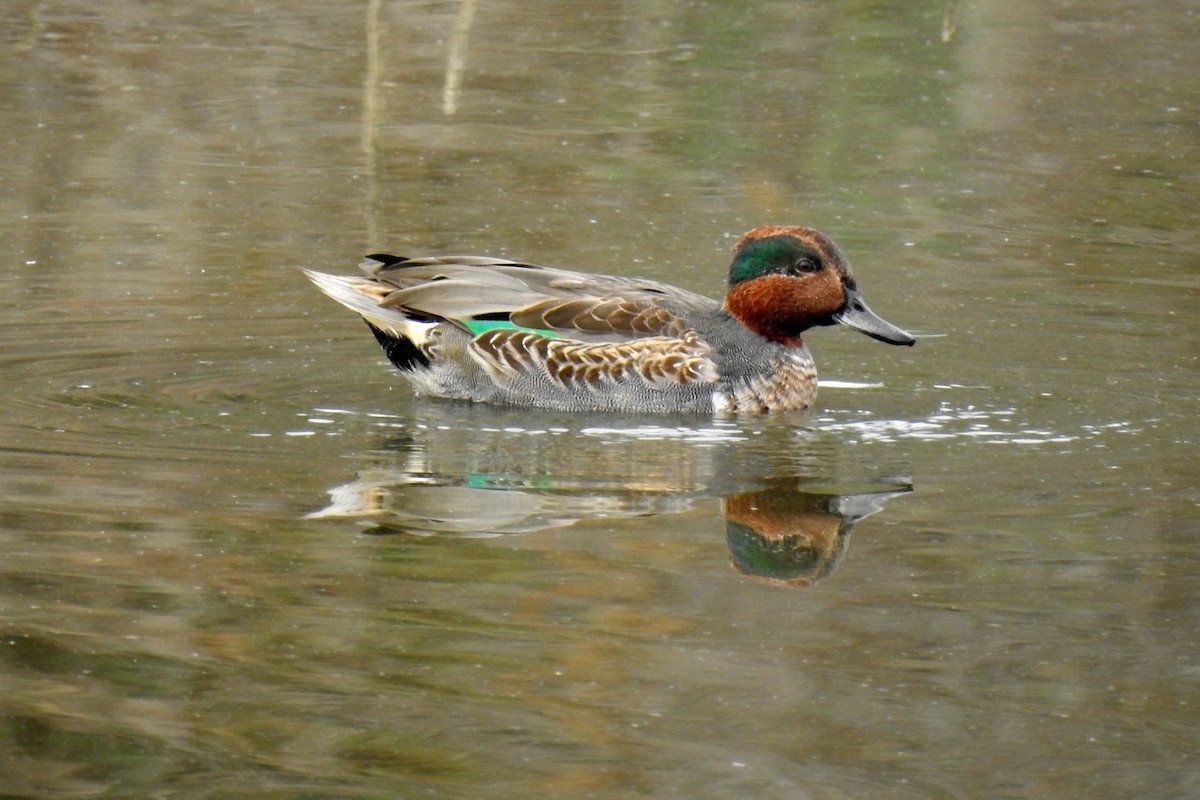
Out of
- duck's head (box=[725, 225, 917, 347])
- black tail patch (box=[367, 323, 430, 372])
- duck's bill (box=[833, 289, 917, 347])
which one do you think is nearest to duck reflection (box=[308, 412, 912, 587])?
black tail patch (box=[367, 323, 430, 372])

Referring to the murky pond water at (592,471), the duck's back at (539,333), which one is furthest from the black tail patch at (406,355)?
the murky pond water at (592,471)

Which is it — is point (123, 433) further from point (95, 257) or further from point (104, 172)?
point (104, 172)

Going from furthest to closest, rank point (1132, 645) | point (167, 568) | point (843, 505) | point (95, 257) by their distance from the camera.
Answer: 1. point (95, 257)
2. point (843, 505)
3. point (167, 568)
4. point (1132, 645)

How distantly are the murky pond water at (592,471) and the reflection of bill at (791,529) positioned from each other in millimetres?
28

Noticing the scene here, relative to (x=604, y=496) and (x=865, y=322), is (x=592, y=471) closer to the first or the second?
(x=604, y=496)

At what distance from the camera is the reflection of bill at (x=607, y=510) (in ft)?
24.5

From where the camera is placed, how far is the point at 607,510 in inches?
311

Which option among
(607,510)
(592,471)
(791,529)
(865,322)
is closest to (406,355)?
(592,471)

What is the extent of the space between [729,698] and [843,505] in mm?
2189

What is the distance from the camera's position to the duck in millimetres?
9766

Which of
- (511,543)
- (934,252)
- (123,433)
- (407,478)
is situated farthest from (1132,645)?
(934,252)

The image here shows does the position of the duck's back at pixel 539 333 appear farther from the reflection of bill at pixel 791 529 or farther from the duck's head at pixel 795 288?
the reflection of bill at pixel 791 529

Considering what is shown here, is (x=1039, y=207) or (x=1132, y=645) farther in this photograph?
(x=1039, y=207)

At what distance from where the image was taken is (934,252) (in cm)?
1296
